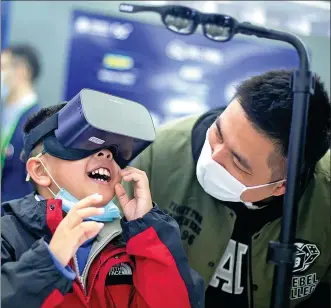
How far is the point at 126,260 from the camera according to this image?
614 millimetres

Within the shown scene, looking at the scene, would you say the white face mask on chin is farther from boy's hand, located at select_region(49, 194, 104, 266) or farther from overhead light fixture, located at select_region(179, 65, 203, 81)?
overhead light fixture, located at select_region(179, 65, 203, 81)

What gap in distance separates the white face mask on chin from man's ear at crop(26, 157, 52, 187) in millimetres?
317

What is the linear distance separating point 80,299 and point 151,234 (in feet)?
0.35

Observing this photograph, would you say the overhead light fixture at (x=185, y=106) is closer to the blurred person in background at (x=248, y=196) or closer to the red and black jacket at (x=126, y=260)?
the blurred person in background at (x=248, y=196)

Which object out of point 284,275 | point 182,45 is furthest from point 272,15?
point 284,275

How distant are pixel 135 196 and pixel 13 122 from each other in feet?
0.67

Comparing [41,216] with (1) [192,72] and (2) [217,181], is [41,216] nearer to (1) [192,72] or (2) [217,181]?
(2) [217,181]

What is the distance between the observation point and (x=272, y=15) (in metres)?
1.22

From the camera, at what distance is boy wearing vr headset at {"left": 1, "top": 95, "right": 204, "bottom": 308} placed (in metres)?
0.57

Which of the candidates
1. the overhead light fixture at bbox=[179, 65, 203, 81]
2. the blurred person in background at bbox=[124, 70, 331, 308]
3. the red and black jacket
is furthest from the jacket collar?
the overhead light fixture at bbox=[179, 65, 203, 81]

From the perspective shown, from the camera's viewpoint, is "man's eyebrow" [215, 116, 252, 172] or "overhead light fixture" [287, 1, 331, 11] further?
"overhead light fixture" [287, 1, 331, 11]

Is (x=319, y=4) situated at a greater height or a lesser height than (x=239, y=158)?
greater

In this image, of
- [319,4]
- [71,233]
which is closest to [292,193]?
[71,233]

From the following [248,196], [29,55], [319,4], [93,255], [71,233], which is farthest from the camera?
[319,4]
